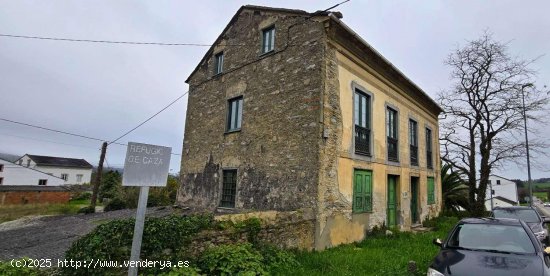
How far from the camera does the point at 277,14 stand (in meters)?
10.5

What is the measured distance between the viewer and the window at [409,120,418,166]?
14358mm

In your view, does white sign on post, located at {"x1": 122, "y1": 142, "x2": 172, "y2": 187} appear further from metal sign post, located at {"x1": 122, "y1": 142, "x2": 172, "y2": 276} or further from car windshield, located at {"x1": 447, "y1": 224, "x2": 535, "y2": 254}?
car windshield, located at {"x1": 447, "y1": 224, "x2": 535, "y2": 254}

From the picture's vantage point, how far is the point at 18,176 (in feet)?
155

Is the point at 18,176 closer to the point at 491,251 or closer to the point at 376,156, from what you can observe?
the point at 376,156

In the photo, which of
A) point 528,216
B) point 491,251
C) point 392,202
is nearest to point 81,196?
point 392,202

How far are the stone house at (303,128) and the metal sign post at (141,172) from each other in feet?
15.2

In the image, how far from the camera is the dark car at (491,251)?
4.29 meters

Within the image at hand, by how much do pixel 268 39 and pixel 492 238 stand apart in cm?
871

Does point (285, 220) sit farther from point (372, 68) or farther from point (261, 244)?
point (372, 68)

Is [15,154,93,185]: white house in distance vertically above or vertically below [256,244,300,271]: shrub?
above

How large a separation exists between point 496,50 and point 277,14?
1569 centimetres

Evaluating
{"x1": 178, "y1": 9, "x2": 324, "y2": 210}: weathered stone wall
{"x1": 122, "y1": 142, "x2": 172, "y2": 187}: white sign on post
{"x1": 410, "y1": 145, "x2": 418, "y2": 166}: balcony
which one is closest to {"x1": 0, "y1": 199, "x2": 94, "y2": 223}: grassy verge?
{"x1": 178, "y1": 9, "x2": 324, "y2": 210}: weathered stone wall

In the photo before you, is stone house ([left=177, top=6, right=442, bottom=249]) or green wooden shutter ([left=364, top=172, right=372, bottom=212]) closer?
stone house ([left=177, top=6, right=442, bottom=249])

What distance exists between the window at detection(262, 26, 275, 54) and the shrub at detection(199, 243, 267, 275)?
23.5ft
